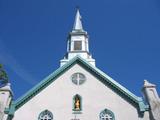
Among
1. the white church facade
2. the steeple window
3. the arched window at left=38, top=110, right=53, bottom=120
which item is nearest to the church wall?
the white church facade

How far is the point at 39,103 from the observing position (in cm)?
2372

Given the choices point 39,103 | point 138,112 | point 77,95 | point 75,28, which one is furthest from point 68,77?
point 75,28

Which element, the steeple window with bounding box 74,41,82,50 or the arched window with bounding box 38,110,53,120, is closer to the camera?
the arched window with bounding box 38,110,53,120

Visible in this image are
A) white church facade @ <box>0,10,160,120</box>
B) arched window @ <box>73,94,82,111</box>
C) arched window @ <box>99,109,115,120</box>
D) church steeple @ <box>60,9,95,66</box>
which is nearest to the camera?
arched window @ <box>99,109,115,120</box>

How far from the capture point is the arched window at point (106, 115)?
2256 cm

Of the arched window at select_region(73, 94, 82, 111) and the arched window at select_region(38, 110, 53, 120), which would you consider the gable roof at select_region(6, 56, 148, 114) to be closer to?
the arched window at select_region(38, 110, 53, 120)

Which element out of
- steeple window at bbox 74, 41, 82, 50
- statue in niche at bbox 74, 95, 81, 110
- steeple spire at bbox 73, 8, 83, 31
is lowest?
statue in niche at bbox 74, 95, 81, 110

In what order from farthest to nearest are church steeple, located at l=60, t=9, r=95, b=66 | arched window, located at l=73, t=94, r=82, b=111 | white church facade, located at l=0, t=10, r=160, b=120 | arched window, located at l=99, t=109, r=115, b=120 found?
church steeple, located at l=60, t=9, r=95, b=66 < arched window, located at l=73, t=94, r=82, b=111 < white church facade, located at l=0, t=10, r=160, b=120 < arched window, located at l=99, t=109, r=115, b=120

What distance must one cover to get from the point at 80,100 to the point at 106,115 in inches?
120

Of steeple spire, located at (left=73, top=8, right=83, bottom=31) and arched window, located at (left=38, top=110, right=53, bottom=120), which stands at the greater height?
steeple spire, located at (left=73, top=8, right=83, bottom=31)

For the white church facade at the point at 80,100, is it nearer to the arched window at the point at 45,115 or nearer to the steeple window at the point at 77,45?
the arched window at the point at 45,115

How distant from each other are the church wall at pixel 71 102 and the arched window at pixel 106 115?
11.6 inches

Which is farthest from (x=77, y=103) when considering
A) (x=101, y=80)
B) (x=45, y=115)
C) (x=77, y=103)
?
(x=101, y=80)

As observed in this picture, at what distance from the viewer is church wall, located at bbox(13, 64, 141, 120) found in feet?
74.6
